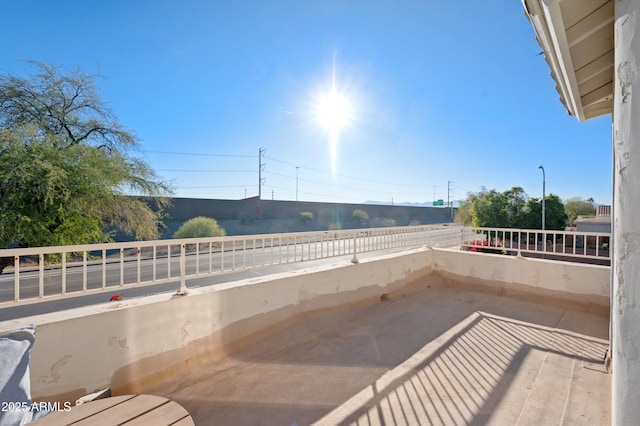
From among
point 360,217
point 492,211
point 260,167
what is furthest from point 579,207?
point 260,167

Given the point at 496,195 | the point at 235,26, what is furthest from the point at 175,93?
the point at 496,195

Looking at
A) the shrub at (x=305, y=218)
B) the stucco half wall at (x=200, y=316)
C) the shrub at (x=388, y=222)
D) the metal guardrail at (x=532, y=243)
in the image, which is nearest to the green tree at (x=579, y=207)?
the metal guardrail at (x=532, y=243)

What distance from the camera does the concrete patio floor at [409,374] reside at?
6.20 feet

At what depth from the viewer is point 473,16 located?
4.56 metres

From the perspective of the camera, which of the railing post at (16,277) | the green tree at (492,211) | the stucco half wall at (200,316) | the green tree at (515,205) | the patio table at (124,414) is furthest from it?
the green tree at (515,205)

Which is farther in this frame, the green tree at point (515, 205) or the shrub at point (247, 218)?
the shrub at point (247, 218)

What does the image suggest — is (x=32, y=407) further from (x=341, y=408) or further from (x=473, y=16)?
(x=473, y=16)

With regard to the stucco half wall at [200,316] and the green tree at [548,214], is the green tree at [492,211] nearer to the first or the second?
the green tree at [548,214]

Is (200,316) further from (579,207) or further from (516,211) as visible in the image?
(579,207)

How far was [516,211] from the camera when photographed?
14992 mm

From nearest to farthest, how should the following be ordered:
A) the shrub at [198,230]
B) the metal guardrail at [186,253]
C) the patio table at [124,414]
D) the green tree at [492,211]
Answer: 1. the patio table at [124,414]
2. the metal guardrail at [186,253]
3. the shrub at [198,230]
4. the green tree at [492,211]

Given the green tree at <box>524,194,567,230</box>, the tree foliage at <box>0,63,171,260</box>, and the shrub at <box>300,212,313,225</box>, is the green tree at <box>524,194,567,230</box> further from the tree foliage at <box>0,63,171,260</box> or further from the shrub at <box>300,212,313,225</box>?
the tree foliage at <box>0,63,171,260</box>

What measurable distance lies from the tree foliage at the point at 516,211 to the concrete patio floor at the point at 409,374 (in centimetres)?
1264

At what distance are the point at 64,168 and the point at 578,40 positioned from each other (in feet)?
14.7
